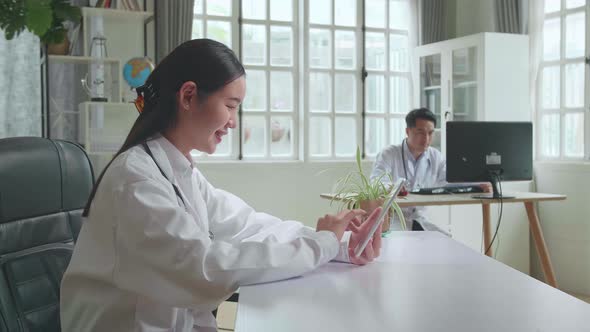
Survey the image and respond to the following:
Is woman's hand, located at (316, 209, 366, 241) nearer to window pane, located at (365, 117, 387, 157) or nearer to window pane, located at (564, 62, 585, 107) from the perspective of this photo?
window pane, located at (564, 62, 585, 107)

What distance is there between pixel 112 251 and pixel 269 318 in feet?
1.16

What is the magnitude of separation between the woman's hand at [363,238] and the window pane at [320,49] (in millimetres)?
3827

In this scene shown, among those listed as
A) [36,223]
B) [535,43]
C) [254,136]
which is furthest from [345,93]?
[36,223]

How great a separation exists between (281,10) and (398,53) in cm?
118

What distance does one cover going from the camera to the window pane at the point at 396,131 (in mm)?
5598

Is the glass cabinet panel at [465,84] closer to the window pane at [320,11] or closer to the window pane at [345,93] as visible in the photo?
the window pane at [345,93]

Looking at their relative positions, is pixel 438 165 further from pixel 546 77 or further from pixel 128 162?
pixel 128 162

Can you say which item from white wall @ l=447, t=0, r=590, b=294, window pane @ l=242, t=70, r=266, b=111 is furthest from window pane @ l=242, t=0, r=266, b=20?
white wall @ l=447, t=0, r=590, b=294

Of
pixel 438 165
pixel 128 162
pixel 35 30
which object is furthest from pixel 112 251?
pixel 438 165

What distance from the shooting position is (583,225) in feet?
15.1

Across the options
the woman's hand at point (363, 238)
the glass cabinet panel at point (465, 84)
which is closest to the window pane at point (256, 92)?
the glass cabinet panel at point (465, 84)

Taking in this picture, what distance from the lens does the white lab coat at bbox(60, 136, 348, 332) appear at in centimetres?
116

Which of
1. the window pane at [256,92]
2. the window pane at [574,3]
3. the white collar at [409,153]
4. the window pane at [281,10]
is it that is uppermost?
the window pane at [281,10]

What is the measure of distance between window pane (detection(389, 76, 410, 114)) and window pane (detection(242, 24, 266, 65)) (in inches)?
49.2
